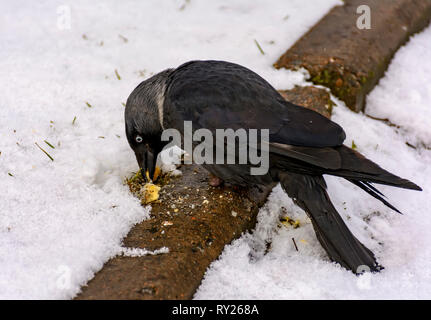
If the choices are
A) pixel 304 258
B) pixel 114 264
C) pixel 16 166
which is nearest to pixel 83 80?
pixel 16 166

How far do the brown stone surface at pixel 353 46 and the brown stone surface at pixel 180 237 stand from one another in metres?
Answer: 1.47

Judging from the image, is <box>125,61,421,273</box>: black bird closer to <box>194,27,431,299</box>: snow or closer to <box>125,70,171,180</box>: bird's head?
<box>125,70,171,180</box>: bird's head

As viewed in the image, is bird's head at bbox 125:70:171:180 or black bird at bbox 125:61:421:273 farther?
bird's head at bbox 125:70:171:180

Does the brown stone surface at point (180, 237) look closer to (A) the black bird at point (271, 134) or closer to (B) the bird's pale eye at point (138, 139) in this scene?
(A) the black bird at point (271, 134)

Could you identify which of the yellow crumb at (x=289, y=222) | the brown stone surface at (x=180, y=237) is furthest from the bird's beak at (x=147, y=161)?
the yellow crumb at (x=289, y=222)

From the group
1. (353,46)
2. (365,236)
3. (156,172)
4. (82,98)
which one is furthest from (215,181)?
(353,46)

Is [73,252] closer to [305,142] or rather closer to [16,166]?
[16,166]

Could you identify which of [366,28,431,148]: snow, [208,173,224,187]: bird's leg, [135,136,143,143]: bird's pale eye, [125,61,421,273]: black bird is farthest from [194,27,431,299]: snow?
[135,136,143,143]: bird's pale eye

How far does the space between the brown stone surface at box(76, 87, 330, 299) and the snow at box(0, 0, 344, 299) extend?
0.27ft

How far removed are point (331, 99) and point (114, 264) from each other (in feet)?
7.90

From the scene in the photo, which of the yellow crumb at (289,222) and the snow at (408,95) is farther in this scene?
the snow at (408,95)

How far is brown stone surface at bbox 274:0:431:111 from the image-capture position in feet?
13.0

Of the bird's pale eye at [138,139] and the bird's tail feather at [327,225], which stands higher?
the bird's pale eye at [138,139]

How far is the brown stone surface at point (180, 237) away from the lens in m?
2.13
